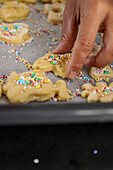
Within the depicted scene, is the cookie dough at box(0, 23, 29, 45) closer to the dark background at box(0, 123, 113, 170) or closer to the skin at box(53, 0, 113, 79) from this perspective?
the skin at box(53, 0, 113, 79)

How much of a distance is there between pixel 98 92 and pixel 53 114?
43 cm

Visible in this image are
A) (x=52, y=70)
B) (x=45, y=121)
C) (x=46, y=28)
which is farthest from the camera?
(x=46, y=28)

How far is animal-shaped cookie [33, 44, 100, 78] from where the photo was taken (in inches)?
48.4

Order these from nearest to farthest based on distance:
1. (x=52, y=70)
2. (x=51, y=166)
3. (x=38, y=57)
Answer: (x=51, y=166)
(x=52, y=70)
(x=38, y=57)

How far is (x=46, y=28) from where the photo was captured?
5.35ft

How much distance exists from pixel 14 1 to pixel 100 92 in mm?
1072

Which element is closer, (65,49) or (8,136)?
(8,136)

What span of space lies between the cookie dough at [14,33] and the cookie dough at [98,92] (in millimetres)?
516

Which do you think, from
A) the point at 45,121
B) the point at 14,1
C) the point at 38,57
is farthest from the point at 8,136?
the point at 14,1

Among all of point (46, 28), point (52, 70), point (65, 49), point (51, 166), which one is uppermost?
point (46, 28)

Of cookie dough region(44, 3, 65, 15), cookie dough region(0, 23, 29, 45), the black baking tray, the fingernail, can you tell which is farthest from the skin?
cookie dough region(44, 3, 65, 15)

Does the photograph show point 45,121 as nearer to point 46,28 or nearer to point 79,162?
point 79,162

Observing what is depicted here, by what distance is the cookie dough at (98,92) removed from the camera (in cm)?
107

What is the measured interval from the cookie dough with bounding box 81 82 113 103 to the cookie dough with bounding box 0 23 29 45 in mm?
516
